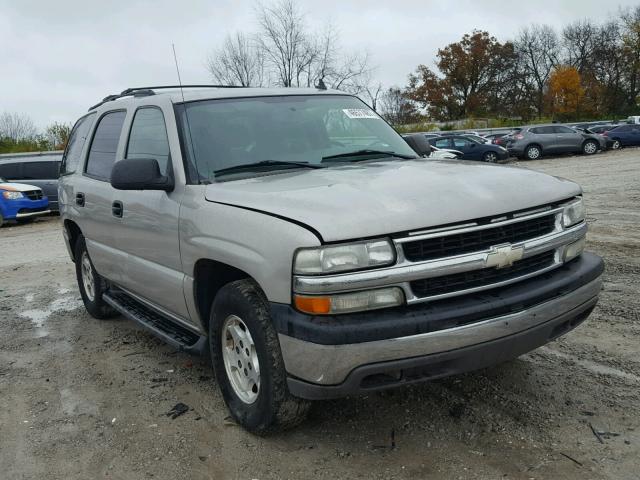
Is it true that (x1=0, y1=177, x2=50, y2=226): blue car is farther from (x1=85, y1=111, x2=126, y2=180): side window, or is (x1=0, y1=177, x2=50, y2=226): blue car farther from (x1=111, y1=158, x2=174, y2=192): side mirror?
(x1=111, y1=158, x2=174, y2=192): side mirror

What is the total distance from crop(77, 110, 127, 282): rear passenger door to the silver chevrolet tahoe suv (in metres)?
0.27

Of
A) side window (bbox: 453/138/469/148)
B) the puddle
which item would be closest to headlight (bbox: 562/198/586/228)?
the puddle

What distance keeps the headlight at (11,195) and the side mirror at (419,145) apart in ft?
45.7

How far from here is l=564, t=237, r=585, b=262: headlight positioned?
11.2ft

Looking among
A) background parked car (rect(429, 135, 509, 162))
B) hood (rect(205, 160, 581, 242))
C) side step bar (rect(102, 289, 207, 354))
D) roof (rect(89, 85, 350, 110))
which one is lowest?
background parked car (rect(429, 135, 509, 162))

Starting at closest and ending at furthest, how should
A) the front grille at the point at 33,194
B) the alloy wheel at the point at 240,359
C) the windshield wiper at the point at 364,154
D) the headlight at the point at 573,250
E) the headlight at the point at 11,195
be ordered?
the alloy wheel at the point at 240,359, the headlight at the point at 573,250, the windshield wiper at the point at 364,154, the headlight at the point at 11,195, the front grille at the point at 33,194

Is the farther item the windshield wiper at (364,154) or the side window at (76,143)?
the side window at (76,143)

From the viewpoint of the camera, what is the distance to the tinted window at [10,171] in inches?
698

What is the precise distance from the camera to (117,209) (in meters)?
4.55

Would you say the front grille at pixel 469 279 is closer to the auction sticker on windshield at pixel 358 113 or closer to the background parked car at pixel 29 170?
the auction sticker on windshield at pixel 358 113

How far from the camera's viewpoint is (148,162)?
3709 mm

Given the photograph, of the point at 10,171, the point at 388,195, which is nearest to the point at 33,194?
the point at 10,171

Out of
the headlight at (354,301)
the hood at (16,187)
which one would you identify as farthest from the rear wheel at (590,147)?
the headlight at (354,301)

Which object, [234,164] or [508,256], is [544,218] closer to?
[508,256]
